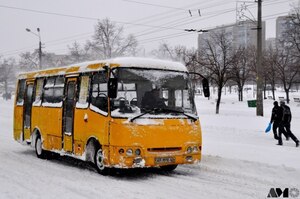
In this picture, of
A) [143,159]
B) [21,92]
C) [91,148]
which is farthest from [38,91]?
[143,159]

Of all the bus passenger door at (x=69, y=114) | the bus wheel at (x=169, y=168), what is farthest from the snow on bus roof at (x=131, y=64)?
the bus wheel at (x=169, y=168)

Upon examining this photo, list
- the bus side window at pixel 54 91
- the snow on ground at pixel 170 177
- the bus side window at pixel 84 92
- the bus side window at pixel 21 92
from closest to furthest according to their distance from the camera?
1. the snow on ground at pixel 170 177
2. the bus side window at pixel 84 92
3. the bus side window at pixel 54 91
4. the bus side window at pixel 21 92

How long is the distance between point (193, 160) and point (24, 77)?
25.4 ft

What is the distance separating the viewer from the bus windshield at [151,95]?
9.88 metres

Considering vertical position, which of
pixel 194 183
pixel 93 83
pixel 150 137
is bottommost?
pixel 194 183

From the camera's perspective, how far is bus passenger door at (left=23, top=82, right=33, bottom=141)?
14.6 metres

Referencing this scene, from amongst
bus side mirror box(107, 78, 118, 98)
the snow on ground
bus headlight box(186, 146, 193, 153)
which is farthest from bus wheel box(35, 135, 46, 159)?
bus headlight box(186, 146, 193, 153)

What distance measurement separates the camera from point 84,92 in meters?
11.2

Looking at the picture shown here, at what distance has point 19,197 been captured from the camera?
7812 mm

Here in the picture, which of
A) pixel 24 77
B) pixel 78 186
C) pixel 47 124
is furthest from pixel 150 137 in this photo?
pixel 24 77

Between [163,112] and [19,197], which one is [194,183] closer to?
[163,112]

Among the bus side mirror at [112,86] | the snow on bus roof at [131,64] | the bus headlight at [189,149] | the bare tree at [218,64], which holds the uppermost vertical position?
the bare tree at [218,64]

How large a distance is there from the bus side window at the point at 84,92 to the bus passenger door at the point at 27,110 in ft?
12.3

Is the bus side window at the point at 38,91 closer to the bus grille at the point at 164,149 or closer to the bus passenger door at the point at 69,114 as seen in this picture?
the bus passenger door at the point at 69,114
